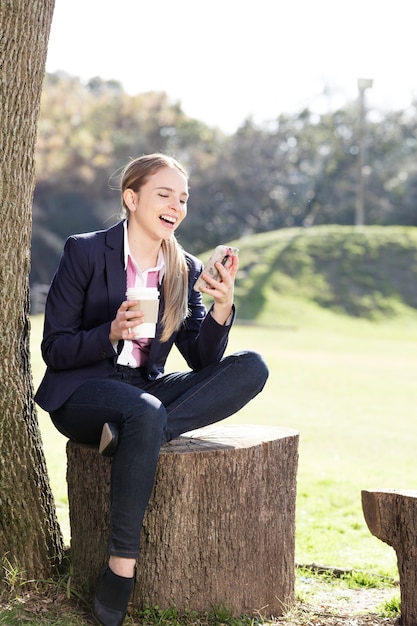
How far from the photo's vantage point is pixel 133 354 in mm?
3465

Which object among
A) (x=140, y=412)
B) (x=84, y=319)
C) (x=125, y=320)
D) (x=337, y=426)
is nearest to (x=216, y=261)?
(x=125, y=320)

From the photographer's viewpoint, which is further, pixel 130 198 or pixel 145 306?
pixel 130 198

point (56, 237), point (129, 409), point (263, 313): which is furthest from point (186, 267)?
point (56, 237)

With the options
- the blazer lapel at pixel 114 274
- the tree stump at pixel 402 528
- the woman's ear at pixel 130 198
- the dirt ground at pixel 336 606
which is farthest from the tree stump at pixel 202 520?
the woman's ear at pixel 130 198

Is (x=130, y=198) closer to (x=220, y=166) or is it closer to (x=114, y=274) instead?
(x=114, y=274)

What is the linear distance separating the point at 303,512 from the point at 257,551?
8.32ft

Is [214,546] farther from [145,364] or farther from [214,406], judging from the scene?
[145,364]

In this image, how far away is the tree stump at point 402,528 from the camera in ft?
11.1

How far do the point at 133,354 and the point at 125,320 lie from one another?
33 cm

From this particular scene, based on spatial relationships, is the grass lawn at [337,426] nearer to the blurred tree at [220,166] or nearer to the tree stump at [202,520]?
the tree stump at [202,520]

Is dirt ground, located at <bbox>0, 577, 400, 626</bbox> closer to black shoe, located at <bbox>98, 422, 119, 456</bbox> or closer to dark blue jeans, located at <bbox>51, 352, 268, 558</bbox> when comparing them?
dark blue jeans, located at <bbox>51, 352, 268, 558</bbox>

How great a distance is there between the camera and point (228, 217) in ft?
139

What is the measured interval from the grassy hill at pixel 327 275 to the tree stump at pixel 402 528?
21016 millimetres

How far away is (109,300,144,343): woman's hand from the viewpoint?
3.14 meters
